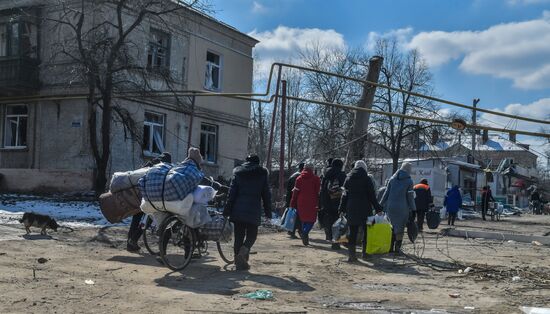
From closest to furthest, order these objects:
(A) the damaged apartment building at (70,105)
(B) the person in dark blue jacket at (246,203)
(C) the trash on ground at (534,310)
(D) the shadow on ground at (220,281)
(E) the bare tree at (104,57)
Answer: (C) the trash on ground at (534,310) → (D) the shadow on ground at (220,281) → (B) the person in dark blue jacket at (246,203) → (E) the bare tree at (104,57) → (A) the damaged apartment building at (70,105)

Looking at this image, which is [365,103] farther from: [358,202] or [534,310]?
[534,310]

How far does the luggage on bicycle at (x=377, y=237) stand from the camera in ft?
32.4

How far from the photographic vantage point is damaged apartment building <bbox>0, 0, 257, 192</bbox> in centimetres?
2091

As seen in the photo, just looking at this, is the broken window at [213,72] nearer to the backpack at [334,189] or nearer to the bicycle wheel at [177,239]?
the backpack at [334,189]

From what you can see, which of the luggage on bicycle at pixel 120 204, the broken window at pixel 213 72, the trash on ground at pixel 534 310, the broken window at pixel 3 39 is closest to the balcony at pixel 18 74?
the broken window at pixel 3 39

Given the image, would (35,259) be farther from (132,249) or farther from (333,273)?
(333,273)

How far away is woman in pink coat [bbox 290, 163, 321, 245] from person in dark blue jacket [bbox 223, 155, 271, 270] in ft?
9.98

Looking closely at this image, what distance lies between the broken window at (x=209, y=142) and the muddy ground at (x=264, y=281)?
52.4 ft

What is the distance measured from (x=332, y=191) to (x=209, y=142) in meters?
16.3

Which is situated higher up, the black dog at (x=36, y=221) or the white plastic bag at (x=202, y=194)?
the white plastic bag at (x=202, y=194)

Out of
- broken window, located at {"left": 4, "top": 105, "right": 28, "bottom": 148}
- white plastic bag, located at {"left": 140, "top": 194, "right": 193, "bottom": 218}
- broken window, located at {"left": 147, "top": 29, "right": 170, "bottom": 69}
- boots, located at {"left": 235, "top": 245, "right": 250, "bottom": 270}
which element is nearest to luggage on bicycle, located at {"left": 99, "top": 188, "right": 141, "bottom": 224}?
white plastic bag, located at {"left": 140, "top": 194, "right": 193, "bottom": 218}

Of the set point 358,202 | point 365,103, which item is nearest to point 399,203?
point 358,202

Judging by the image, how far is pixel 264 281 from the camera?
23.8 feet

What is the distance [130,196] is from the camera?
899 cm
